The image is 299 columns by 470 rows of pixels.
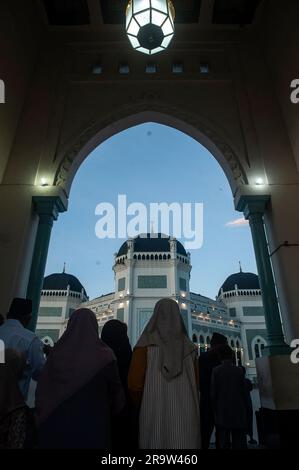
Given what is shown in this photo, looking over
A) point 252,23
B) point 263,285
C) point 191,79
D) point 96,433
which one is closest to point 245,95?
point 191,79

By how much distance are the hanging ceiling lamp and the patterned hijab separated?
226 cm

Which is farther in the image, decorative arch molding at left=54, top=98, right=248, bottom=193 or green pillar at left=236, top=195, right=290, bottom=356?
decorative arch molding at left=54, top=98, right=248, bottom=193

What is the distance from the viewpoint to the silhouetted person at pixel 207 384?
2.30m

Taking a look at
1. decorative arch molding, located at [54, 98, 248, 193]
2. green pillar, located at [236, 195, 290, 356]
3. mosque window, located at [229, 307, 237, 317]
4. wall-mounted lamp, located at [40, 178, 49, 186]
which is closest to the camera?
green pillar, located at [236, 195, 290, 356]

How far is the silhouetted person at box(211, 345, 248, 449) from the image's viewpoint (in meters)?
2.08

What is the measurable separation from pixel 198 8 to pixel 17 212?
463 centimetres

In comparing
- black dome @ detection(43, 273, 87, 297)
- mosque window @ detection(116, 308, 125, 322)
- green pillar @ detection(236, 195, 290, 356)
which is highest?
black dome @ detection(43, 273, 87, 297)

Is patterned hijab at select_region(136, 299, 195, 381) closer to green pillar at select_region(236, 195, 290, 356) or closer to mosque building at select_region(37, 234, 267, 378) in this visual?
green pillar at select_region(236, 195, 290, 356)

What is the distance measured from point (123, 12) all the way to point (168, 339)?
18.4ft

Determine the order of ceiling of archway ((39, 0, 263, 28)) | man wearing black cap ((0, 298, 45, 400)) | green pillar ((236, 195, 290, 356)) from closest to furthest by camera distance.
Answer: man wearing black cap ((0, 298, 45, 400))
green pillar ((236, 195, 290, 356))
ceiling of archway ((39, 0, 263, 28))

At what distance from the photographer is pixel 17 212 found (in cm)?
355

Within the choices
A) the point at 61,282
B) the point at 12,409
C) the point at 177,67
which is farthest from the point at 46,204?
the point at 61,282

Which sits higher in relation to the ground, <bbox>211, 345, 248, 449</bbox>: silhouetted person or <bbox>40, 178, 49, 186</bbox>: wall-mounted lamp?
<bbox>40, 178, 49, 186</bbox>: wall-mounted lamp

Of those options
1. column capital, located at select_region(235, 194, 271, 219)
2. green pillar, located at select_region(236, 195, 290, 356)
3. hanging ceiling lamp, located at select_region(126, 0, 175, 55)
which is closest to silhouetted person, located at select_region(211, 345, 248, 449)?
green pillar, located at select_region(236, 195, 290, 356)
